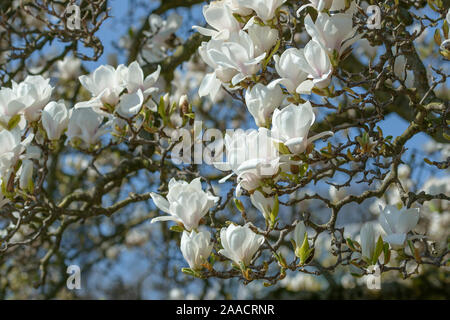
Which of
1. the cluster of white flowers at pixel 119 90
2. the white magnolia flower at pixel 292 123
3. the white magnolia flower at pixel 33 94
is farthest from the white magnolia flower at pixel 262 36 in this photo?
the white magnolia flower at pixel 33 94

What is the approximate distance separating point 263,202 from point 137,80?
60 cm

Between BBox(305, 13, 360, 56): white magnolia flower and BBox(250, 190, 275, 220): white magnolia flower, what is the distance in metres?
0.40

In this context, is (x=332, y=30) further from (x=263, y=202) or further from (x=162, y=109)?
(x=162, y=109)

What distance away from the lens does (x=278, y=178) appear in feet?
4.83

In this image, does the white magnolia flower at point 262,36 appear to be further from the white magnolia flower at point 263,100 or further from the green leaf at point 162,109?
Result: the green leaf at point 162,109

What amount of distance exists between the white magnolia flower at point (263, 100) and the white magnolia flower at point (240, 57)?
0.16ft

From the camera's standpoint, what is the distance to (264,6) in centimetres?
148

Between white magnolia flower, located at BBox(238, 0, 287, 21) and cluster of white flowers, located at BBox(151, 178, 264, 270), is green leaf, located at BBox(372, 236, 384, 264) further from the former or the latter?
white magnolia flower, located at BBox(238, 0, 287, 21)

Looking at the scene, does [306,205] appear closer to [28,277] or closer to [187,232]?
[28,277]

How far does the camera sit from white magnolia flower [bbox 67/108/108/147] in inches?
76.9

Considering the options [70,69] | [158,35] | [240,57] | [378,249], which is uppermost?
[70,69]

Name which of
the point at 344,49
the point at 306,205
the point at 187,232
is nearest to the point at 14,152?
the point at 187,232

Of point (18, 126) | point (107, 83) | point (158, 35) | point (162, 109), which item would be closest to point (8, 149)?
point (18, 126)

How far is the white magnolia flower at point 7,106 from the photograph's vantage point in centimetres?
171
